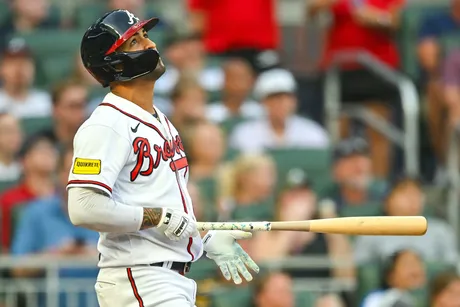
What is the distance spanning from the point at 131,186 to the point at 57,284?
3.09 meters

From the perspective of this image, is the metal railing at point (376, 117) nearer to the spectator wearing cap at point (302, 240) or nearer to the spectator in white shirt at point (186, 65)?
the spectator in white shirt at point (186, 65)

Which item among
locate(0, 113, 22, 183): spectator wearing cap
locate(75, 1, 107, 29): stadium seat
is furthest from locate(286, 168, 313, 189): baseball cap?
locate(75, 1, 107, 29): stadium seat

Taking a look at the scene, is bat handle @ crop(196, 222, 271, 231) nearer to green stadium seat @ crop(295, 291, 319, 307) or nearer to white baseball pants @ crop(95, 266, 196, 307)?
white baseball pants @ crop(95, 266, 196, 307)

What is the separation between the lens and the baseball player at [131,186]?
4.36m

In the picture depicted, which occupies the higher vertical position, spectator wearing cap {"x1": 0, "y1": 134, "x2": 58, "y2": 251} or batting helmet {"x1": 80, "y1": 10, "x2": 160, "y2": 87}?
batting helmet {"x1": 80, "y1": 10, "x2": 160, "y2": 87}

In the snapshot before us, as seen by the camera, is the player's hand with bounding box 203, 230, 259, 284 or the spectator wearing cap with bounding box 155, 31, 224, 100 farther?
the spectator wearing cap with bounding box 155, 31, 224, 100

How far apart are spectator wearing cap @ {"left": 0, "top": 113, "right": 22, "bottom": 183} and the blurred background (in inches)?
0.5

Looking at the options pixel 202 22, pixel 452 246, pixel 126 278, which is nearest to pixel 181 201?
pixel 126 278

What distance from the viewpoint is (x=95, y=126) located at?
4410mm

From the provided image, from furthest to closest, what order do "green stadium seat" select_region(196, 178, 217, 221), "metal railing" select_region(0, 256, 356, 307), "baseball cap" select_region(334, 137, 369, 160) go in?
"baseball cap" select_region(334, 137, 369, 160) < "green stadium seat" select_region(196, 178, 217, 221) < "metal railing" select_region(0, 256, 356, 307)

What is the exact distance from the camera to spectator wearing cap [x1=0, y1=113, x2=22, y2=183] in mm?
8391

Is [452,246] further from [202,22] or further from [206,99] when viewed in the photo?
[202,22]

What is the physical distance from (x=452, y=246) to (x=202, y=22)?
323 cm

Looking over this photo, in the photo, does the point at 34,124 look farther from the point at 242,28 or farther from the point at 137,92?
the point at 137,92
